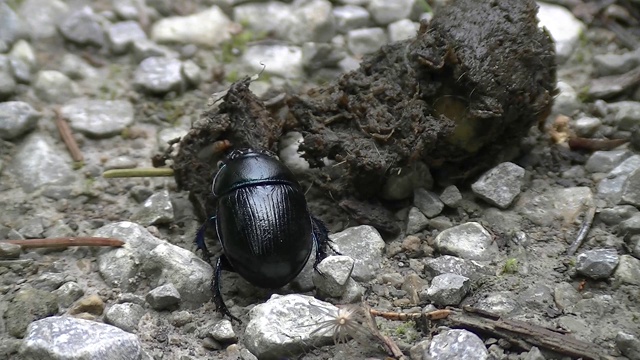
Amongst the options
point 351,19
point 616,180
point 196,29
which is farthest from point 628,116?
point 196,29

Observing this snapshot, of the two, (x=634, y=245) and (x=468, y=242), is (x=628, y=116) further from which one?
(x=468, y=242)

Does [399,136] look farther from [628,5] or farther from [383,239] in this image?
[628,5]

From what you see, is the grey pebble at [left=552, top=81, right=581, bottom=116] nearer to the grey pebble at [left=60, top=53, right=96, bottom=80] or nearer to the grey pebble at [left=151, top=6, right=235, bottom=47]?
the grey pebble at [left=151, top=6, right=235, bottom=47]

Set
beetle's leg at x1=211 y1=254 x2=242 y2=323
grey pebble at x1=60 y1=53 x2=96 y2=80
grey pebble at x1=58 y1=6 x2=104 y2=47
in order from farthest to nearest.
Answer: grey pebble at x1=58 y1=6 x2=104 y2=47
grey pebble at x1=60 y1=53 x2=96 y2=80
beetle's leg at x1=211 y1=254 x2=242 y2=323

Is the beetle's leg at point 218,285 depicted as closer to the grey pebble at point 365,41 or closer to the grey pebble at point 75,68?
the grey pebble at point 75,68

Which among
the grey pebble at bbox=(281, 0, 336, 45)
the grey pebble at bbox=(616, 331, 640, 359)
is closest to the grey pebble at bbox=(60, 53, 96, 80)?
the grey pebble at bbox=(281, 0, 336, 45)

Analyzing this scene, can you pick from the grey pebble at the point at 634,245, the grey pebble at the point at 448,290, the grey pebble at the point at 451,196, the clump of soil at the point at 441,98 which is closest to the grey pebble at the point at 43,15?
the clump of soil at the point at 441,98
